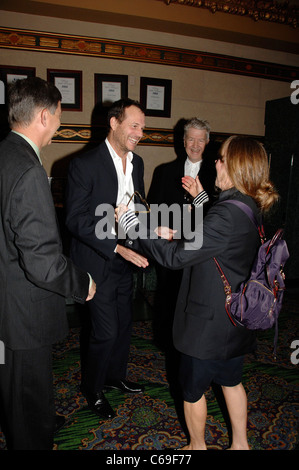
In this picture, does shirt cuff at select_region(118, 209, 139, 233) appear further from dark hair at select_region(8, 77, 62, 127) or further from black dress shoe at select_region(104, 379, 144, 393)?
black dress shoe at select_region(104, 379, 144, 393)

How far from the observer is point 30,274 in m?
1.29

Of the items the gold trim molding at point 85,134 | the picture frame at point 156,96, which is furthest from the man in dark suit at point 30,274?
the picture frame at point 156,96

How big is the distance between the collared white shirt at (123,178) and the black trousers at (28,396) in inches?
43.1

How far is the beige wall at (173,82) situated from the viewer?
11.9 ft

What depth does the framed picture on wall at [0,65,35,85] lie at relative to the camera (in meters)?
3.56

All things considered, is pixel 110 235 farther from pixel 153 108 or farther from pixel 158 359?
pixel 153 108

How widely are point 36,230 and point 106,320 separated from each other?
97 cm

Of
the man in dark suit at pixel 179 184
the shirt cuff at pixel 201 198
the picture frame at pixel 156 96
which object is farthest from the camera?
the picture frame at pixel 156 96

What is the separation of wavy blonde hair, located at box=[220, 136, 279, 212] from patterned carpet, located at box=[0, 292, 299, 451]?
1.40 metres

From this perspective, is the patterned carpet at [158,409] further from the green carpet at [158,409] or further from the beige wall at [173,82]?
the beige wall at [173,82]

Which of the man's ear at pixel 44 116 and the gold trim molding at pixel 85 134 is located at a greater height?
the gold trim molding at pixel 85 134

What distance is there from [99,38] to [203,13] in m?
1.16
